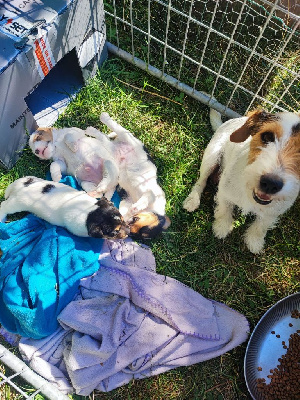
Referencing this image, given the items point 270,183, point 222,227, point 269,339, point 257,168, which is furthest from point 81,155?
point 269,339

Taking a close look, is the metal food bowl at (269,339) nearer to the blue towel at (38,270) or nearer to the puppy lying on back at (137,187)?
the puppy lying on back at (137,187)

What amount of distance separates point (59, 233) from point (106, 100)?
1650 mm

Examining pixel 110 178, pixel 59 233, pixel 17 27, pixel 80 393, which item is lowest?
pixel 80 393

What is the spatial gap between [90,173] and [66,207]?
574 millimetres

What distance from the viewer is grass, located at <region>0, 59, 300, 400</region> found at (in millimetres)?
3254

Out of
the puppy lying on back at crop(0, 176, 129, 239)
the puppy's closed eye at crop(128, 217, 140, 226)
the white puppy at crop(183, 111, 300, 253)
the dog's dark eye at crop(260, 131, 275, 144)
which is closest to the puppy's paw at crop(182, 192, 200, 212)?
the white puppy at crop(183, 111, 300, 253)

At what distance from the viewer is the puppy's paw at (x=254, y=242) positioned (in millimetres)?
3577

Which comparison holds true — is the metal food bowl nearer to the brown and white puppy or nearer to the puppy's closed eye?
the brown and white puppy

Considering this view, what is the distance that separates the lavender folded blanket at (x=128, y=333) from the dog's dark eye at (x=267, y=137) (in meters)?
1.59

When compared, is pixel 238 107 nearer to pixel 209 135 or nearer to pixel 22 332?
pixel 209 135

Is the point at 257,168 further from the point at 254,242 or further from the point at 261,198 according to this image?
the point at 254,242

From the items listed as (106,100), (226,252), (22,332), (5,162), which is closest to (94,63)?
(106,100)

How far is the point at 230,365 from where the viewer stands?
10.8ft

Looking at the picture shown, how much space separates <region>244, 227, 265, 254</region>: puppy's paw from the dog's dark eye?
4.12 ft
